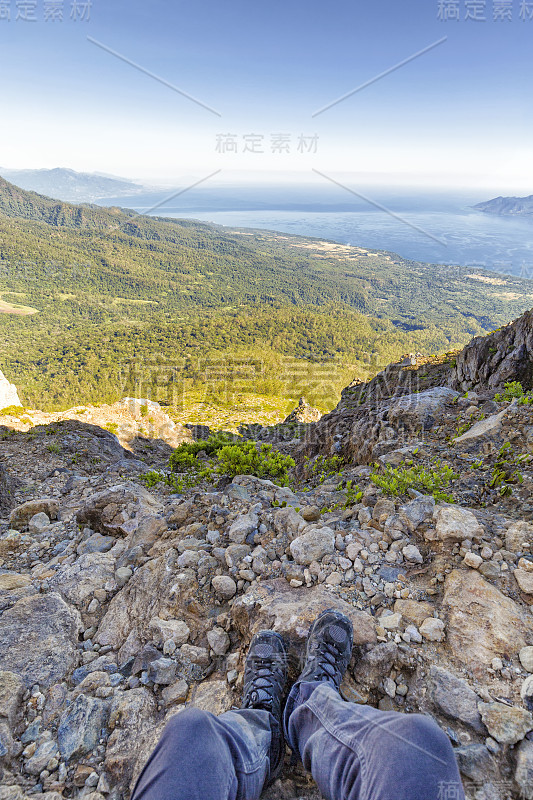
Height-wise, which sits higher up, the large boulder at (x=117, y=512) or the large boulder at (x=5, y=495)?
the large boulder at (x=117, y=512)

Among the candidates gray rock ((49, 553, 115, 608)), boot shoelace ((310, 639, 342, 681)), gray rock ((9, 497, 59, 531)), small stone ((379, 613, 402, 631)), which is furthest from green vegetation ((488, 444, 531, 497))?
gray rock ((9, 497, 59, 531))

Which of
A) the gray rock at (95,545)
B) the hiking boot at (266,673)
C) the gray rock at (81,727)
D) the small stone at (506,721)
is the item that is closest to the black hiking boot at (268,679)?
the hiking boot at (266,673)

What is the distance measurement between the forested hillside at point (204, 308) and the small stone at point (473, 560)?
62.1m

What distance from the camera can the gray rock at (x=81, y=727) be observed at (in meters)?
2.01

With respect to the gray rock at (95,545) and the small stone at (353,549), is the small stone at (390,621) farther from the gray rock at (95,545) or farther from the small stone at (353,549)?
the gray rock at (95,545)

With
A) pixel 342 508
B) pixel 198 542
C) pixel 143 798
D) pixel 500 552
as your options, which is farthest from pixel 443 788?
pixel 342 508

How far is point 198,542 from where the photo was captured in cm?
349

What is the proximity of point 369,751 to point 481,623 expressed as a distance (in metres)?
1.15

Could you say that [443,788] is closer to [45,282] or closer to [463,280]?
[463,280]

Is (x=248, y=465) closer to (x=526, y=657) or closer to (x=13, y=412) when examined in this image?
(x=526, y=657)

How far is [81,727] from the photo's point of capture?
211 cm

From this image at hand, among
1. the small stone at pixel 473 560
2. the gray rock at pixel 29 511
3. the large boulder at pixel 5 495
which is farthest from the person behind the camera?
the large boulder at pixel 5 495

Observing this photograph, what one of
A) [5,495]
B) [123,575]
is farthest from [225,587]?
[5,495]

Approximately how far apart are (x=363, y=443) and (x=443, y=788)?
7721 mm
